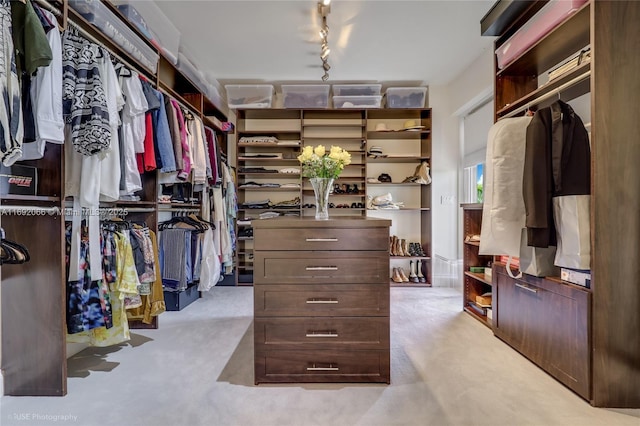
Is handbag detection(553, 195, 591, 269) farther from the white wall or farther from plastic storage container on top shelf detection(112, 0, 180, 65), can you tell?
plastic storage container on top shelf detection(112, 0, 180, 65)

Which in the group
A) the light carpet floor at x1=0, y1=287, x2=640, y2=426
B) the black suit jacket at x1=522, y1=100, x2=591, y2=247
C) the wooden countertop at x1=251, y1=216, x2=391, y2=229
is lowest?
the light carpet floor at x1=0, y1=287, x2=640, y2=426

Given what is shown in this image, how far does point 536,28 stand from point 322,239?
1932 millimetres

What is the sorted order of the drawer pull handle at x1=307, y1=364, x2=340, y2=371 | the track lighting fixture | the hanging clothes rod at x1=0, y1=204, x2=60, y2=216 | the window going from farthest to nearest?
the window, the track lighting fixture, the drawer pull handle at x1=307, y1=364, x2=340, y2=371, the hanging clothes rod at x1=0, y1=204, x2=60, y2=216

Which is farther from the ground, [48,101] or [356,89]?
[356,89]

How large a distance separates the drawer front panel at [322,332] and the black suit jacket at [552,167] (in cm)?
102

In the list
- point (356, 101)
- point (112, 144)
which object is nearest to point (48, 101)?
point (112, 144)

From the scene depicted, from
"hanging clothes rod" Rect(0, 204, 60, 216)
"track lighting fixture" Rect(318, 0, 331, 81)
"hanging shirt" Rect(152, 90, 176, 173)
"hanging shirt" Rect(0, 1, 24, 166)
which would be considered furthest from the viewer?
"track lighting fixture" Rect(318, 0, 331, 81)

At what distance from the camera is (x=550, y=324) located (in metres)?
1.77

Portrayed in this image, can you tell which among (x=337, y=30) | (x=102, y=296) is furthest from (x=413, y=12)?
(x=102, y=296)

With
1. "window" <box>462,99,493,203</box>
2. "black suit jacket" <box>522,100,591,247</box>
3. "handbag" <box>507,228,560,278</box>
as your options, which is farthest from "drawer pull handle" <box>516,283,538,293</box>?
"window" <box>462,99,493,203</box>

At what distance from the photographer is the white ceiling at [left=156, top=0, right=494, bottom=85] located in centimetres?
253

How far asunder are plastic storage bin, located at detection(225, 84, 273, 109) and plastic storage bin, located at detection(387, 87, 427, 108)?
5.12ft

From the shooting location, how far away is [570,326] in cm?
162

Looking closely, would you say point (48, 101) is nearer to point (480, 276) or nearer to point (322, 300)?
point (322, 300)
